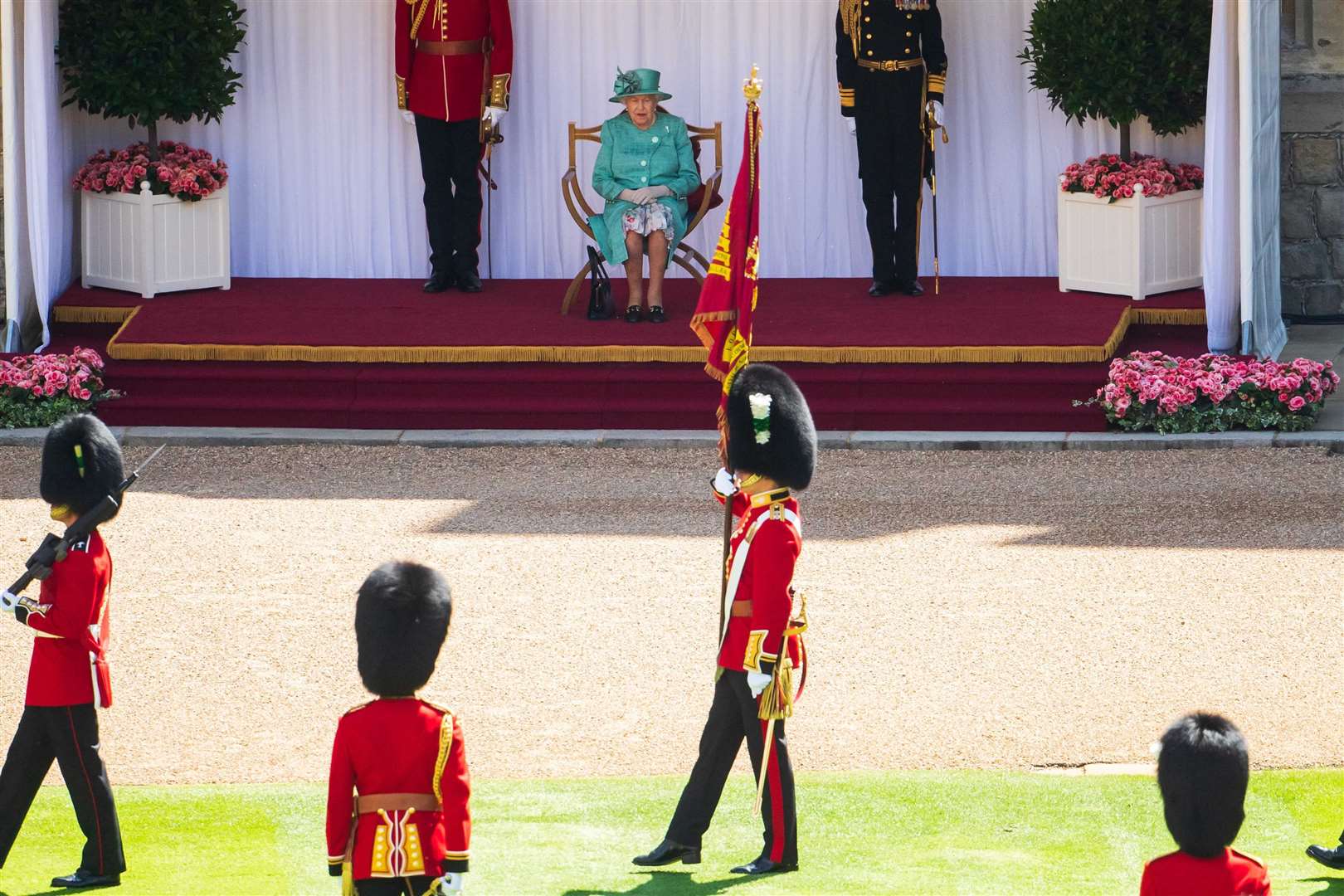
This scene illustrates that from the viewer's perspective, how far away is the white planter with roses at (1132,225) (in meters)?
11.5

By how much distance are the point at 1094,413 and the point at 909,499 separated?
5.09ft

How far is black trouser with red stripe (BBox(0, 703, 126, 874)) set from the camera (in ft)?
17.1

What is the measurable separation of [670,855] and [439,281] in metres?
7.52

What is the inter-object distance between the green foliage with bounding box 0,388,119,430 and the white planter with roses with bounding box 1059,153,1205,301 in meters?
5.38

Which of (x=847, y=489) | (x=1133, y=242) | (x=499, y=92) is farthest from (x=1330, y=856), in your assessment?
(x=499, y=92)

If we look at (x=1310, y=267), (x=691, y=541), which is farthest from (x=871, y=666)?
(x=1310, y=267)

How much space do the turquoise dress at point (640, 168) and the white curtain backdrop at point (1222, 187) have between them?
2681mm

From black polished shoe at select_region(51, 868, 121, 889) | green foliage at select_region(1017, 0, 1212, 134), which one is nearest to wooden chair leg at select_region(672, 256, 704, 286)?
green foliage at select_region(1017, 0, 1212, 134)

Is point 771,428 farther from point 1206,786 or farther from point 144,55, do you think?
point 144,55

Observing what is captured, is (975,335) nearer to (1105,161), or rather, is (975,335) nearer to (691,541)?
(1105,161)

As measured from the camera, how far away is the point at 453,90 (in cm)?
1203

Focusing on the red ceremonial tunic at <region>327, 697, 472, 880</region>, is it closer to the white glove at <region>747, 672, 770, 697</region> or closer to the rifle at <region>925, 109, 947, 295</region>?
the white glove at <region>747, 672, 770, 697</region>

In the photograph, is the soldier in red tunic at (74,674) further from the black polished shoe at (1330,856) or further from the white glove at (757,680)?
the black polished shoe at (1330,856)

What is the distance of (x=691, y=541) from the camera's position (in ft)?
28.6
